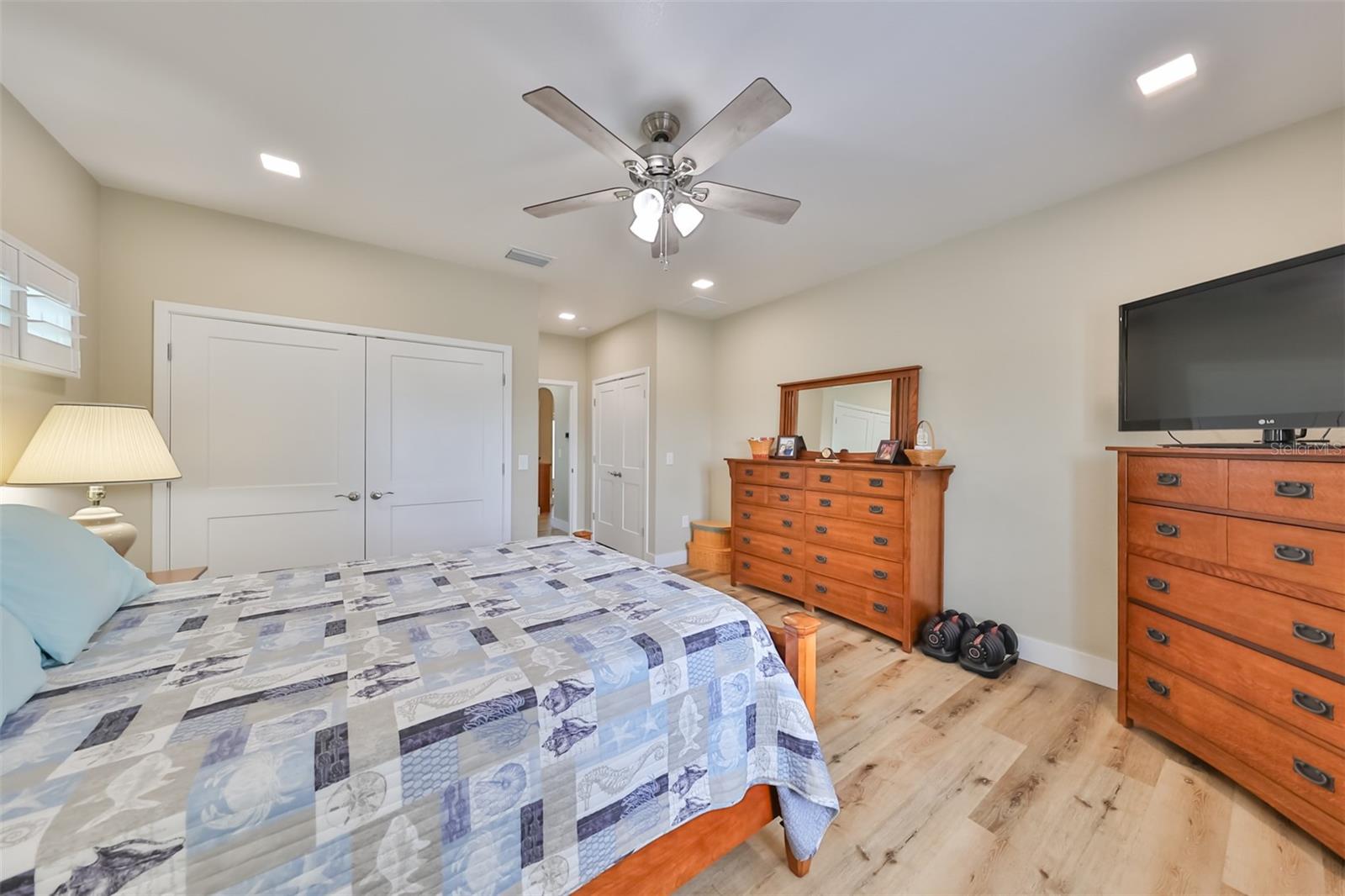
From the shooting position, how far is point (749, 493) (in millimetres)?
3930

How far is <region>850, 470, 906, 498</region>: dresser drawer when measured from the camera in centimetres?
289

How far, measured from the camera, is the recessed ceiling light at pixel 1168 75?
1618 mm

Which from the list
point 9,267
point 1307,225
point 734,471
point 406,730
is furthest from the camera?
point 734,471

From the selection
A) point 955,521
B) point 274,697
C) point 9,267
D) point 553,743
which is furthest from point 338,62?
point 955,521

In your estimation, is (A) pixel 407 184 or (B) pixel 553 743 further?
(A) pixel 407 184

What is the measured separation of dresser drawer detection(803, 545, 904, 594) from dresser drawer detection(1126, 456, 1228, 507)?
124 cm

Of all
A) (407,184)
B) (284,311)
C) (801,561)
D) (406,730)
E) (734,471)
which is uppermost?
(407,184)

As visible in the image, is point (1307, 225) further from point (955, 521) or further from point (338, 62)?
point (338, 62)

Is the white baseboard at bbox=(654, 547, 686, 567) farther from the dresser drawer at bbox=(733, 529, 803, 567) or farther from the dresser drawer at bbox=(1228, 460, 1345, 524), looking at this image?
the dresser drawer at bbox=(1228, 460, 1345, 524)

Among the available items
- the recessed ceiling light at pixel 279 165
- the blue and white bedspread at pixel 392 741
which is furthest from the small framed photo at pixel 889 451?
the recessed ceiling light at pixel 279 165

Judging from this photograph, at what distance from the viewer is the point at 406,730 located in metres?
0.91

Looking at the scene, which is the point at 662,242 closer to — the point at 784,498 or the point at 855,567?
the point at 784,498

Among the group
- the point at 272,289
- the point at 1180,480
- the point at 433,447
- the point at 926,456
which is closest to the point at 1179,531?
the point at 1180,480

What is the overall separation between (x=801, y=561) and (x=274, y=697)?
3138mm
